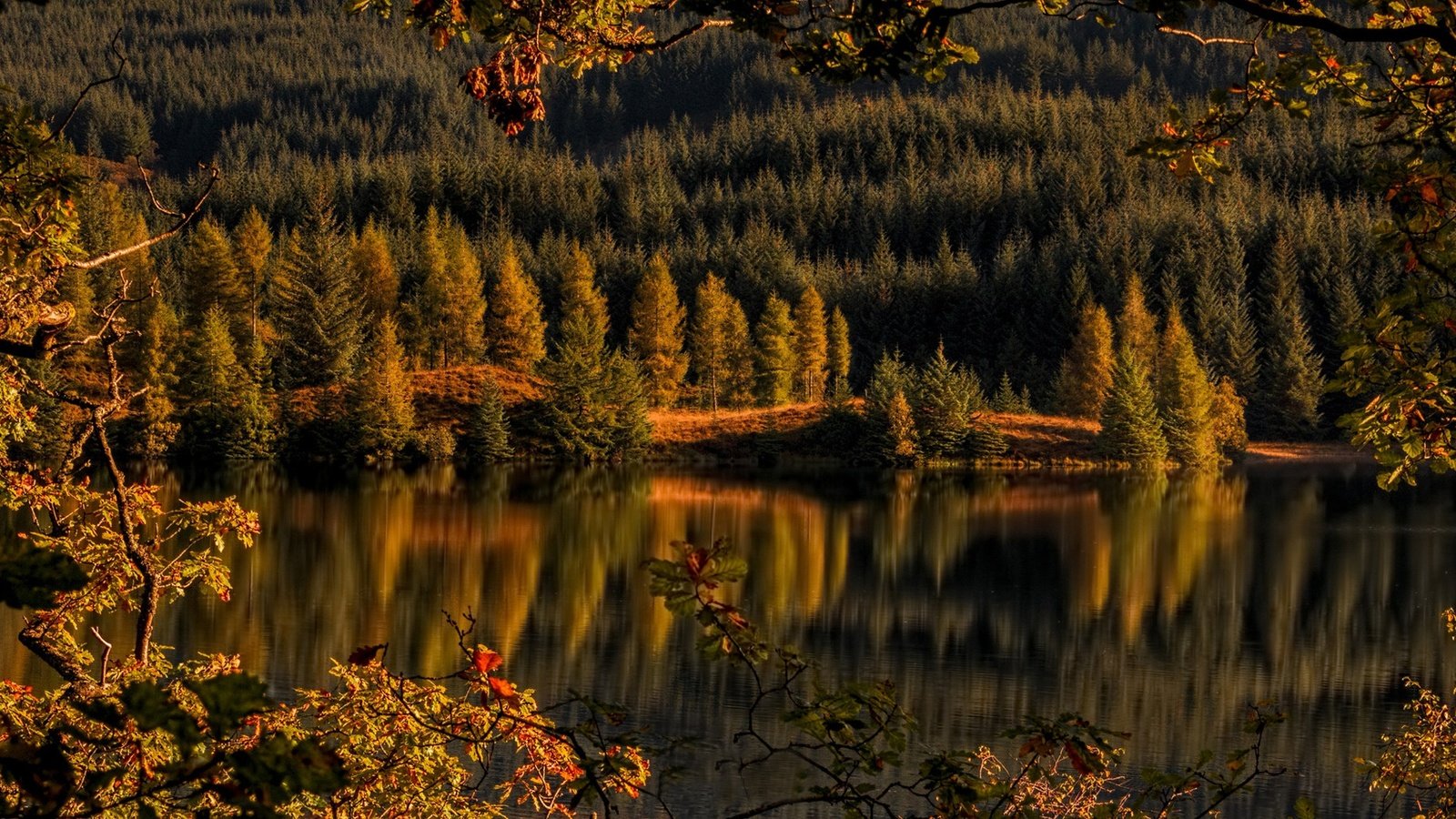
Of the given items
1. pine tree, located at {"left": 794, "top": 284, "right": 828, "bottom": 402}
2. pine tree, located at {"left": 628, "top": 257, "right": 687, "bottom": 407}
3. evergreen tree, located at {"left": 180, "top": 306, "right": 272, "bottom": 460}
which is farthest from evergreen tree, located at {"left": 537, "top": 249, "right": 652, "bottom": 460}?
pine tree, located at {"left": 794, "top": 284, "right": 828, "bottom": 402}

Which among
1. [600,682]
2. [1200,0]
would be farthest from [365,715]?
[600,682]

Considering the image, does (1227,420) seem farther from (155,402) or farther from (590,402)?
(155,402)

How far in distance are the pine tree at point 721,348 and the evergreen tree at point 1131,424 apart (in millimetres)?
17351

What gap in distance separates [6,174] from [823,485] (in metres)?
45.8

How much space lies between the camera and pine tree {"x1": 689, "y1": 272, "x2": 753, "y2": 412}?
70500mm

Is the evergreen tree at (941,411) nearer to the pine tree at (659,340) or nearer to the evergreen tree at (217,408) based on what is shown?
the pine tree at (659,340)

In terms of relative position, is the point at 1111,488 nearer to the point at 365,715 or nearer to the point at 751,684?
the point at 751,684

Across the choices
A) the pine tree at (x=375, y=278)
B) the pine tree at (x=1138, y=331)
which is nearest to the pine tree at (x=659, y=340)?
the pine tree at (x=375, y=278)

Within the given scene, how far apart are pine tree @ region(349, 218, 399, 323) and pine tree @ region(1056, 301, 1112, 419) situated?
30.1m

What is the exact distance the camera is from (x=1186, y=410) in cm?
6197

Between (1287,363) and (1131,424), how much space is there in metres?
Answer: 17.2

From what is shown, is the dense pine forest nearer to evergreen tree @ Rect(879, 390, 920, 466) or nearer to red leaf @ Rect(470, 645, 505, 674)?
evergreen tree @ Rect(879, 390, 920, 466)

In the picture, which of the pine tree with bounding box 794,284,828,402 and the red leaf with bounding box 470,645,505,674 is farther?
the pine tree with bounding box 794,284,828,402

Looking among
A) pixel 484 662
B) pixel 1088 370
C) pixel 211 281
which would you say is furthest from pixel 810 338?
pixel 484 662
